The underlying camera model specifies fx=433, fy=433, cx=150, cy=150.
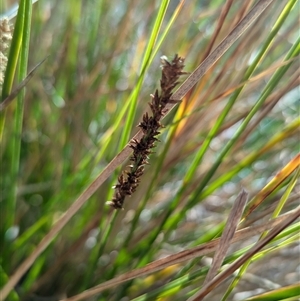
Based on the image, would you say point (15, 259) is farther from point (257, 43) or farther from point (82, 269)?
point (257, 43)

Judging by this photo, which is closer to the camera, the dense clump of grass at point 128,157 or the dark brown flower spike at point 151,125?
the dark brown flower spike at point 151,125

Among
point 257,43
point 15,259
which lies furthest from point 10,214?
point 257,43

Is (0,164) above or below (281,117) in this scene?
below

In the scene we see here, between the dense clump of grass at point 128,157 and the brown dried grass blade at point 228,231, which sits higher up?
the dense clump of grass at point 128,157

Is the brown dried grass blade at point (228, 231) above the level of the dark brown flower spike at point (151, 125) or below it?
below

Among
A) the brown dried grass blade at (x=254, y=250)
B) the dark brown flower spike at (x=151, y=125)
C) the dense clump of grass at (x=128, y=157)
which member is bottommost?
the brown dried grass blade at (x=254, y=250)

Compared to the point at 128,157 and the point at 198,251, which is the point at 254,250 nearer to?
the point at 198,251
